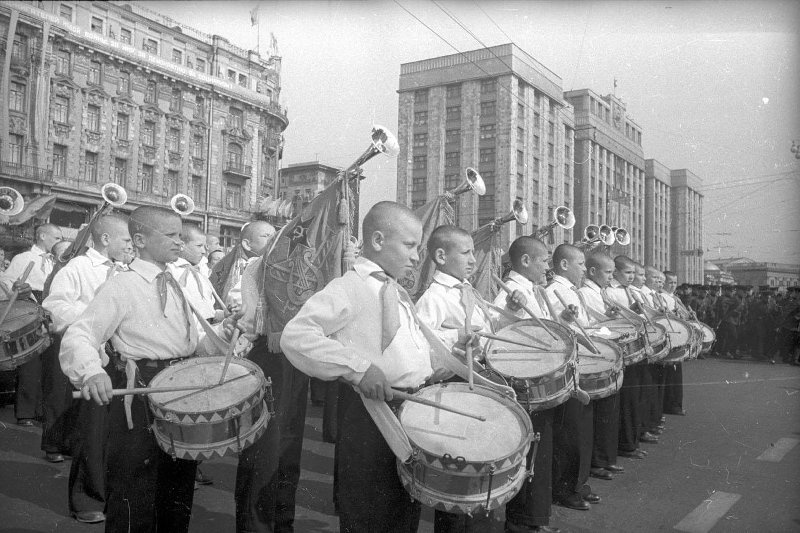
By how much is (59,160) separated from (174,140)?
6553mm

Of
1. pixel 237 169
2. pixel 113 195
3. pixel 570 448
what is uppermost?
pixel 237 169

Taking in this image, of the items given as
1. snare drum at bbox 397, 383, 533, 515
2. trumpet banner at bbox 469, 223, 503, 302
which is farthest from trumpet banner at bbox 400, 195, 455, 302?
snare drum at bbox 397, 383, 533, 515

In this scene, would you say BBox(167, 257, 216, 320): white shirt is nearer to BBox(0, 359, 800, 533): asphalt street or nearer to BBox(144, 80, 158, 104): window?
BBox(0, 359, 800, 533): asphalt street

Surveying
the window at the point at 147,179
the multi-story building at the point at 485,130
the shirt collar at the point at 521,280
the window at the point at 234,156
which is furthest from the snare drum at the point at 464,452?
the window at the point at 234,156

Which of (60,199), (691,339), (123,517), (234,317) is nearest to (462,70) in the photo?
(691,339)

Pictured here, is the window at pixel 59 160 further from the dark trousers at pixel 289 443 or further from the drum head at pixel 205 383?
the drum head at pixel 205 383

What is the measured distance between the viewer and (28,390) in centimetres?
735

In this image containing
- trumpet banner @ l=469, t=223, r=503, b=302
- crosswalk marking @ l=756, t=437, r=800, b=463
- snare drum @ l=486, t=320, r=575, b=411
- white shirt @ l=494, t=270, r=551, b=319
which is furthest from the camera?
trumpet banner @ l=469, t=223, r=503, b=302

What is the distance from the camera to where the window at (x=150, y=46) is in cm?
3169

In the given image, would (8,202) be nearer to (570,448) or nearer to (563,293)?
(563,293)

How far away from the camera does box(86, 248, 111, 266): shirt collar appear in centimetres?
527

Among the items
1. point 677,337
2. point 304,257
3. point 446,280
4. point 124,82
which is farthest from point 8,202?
point 124,82

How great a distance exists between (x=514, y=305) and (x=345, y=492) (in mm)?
2134

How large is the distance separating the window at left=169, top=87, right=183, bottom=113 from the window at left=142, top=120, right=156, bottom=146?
1.35 meters
